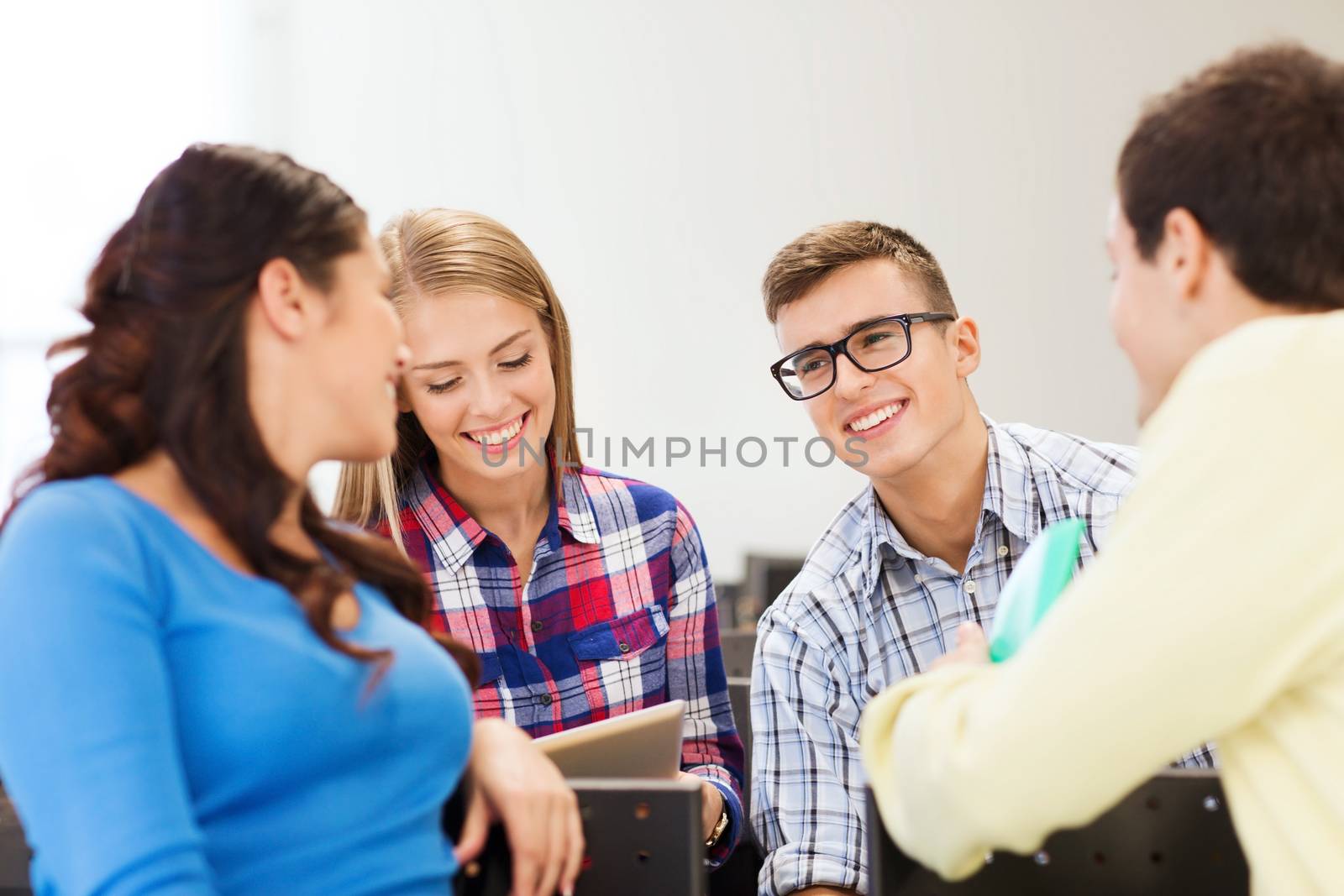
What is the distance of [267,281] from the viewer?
101 centimetres

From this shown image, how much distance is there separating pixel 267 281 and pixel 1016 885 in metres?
0.83

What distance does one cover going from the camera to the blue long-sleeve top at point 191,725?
86 centimetres

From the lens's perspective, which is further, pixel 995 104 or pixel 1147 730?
pixel 995 104

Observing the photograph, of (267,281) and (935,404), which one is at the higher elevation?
(267,281)

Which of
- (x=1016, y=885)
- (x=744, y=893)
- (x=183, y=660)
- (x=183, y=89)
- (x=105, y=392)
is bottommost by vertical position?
(x=744, y=893)

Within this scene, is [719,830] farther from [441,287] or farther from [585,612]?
[441,287]

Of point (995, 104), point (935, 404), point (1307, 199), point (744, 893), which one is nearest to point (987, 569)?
point (935, 404)

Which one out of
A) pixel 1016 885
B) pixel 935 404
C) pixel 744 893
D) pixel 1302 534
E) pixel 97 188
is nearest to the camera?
pixel 1302 534

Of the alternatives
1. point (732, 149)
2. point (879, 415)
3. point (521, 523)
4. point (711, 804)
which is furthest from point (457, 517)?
point (732, 149)

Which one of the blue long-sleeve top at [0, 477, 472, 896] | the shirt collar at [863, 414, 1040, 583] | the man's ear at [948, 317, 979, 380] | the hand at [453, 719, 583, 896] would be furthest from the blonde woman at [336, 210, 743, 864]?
the blue long-sleeve top at [0, 477, 472, 896]

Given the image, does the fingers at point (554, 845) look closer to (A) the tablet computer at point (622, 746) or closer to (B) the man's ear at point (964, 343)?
(A) the tablet computer at point (622, 746)

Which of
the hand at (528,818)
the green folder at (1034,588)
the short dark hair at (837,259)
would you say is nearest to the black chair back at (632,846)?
the hand at (528,818)

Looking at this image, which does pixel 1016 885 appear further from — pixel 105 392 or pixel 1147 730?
pixel 105 392

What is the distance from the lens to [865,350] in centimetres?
195
